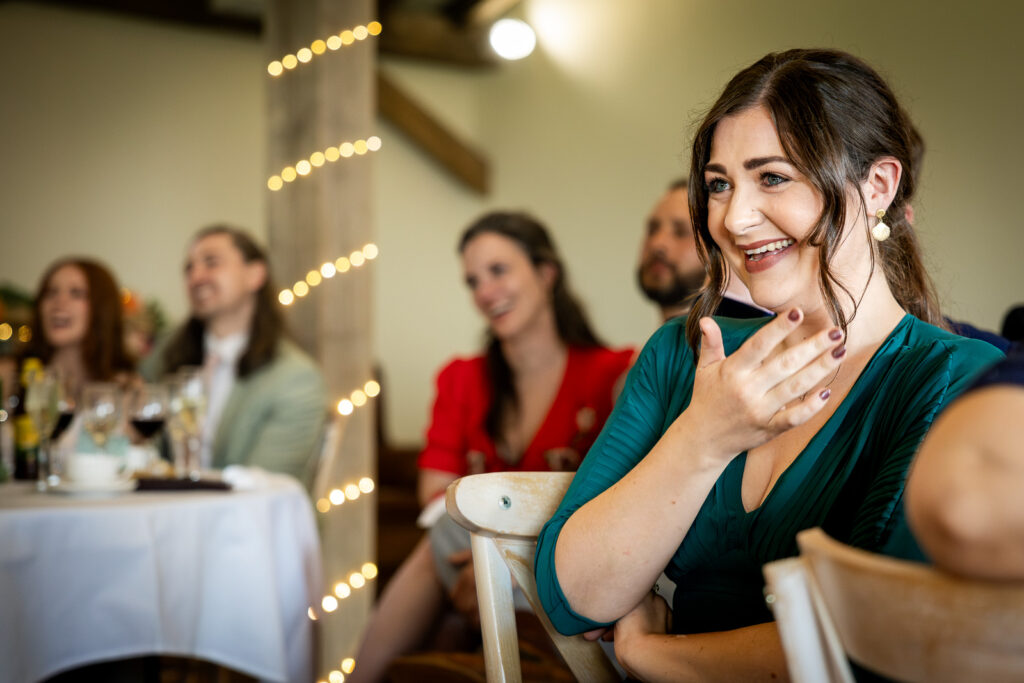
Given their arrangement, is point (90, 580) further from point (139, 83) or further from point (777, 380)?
point (139, 83)

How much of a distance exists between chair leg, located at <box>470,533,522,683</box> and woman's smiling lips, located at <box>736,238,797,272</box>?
447 millimetres

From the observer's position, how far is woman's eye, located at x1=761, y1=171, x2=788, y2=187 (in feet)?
3.46

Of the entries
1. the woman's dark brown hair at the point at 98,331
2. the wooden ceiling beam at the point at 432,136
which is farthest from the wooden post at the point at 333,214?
the wooden ceiling beam at the point at 432,136

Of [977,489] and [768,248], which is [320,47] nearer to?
[768,248]

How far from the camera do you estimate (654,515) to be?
3.26 feet

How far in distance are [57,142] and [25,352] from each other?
127 inches

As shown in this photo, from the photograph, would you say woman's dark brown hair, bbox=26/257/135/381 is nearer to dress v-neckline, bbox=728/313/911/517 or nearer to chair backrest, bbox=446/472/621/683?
chair backrest, bbox=446/472/621/683

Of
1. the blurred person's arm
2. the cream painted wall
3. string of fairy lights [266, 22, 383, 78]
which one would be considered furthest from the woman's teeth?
the cream painted wall

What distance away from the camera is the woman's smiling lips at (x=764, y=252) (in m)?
1.07

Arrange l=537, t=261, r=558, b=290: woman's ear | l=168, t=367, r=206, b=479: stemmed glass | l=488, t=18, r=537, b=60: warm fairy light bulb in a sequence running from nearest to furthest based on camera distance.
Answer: l=168, t=367, r=206, b=479: stemmed glass < l=537, t=261, r=558, b=290: woman's ear < l=488, t=18, r=537, b=60: warm fairy light bulb

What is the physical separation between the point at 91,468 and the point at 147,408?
277mm

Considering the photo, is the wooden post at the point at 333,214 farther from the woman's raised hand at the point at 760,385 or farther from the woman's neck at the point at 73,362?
the woman's raised hand at the point at 760,385

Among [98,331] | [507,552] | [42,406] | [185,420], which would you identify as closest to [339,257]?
[98,331]

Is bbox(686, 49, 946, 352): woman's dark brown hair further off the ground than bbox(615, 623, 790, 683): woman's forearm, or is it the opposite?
bbox(686, 49, 946, 352): woman's dark brown hair
